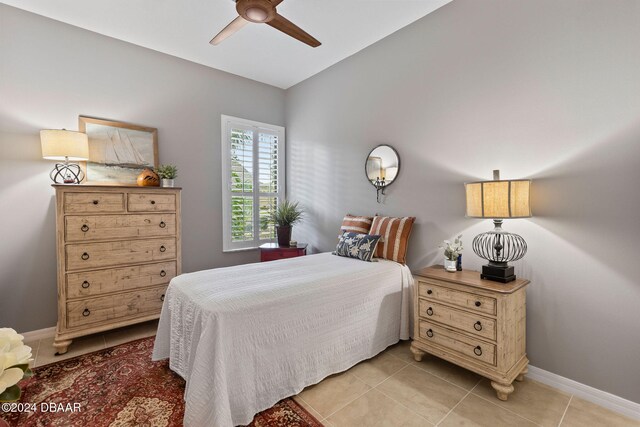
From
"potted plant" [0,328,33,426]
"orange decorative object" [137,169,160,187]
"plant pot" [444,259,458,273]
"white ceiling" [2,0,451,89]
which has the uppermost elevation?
"white ceiling" [2,0,451,89]

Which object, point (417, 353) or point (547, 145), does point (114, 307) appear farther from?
point (547, 145)

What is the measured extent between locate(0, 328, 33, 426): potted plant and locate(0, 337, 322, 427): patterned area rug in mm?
1184

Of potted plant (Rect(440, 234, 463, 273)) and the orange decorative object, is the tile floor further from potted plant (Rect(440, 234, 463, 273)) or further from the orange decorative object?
the orange decorative object

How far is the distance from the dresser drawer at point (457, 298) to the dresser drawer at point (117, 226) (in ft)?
7.92

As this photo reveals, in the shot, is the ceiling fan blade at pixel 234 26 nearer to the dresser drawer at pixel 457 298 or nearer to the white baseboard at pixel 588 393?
the dresser drawer at pixel 457 298

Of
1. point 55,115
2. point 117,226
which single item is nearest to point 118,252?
point 117,226

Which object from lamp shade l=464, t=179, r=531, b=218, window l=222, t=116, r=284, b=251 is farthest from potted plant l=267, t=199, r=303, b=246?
lamp shade l=464, t=179, r=531, b=218

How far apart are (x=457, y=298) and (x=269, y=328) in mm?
1308

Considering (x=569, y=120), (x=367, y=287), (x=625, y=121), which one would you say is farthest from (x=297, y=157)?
(x=625, y=121)

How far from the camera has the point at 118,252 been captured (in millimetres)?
2652

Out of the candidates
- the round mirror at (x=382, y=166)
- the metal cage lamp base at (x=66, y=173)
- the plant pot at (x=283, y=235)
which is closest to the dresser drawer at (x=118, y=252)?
the metal cage lamp base at (x=66, y=173)

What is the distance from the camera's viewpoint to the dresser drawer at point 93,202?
2.42 m

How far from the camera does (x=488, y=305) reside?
1.91 meters

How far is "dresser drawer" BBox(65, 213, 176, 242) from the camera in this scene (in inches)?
96.3
